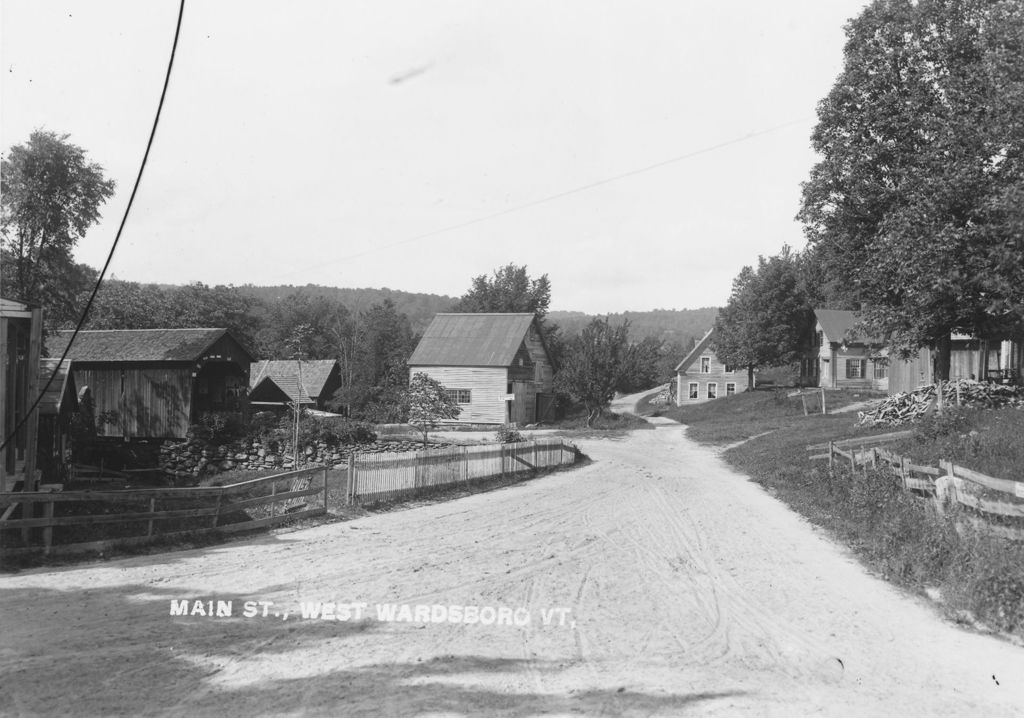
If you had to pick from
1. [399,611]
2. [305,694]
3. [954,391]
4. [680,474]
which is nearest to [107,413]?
[680,474]

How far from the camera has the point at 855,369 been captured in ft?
181

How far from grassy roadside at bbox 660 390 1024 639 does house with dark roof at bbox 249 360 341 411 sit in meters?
31.9

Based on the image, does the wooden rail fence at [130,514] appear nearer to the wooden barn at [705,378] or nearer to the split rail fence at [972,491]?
the split rail fence at [972,491]

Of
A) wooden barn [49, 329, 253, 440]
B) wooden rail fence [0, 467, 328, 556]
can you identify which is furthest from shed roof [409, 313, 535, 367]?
wooden rail fence [0, 467, 328, 556]

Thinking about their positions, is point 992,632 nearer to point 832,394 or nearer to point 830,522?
point 830,522

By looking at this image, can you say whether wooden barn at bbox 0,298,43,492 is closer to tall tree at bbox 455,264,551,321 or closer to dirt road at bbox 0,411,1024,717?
dirt road at bbox 0,411,1024,717

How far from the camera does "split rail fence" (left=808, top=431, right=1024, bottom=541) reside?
9.38 m

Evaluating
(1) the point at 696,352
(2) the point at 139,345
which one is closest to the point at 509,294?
(1) the point at 696,352

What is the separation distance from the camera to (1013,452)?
15.7 m

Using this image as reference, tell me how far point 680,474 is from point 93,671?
65.9 feet

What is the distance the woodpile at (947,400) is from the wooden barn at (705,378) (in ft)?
114

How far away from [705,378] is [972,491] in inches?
2181

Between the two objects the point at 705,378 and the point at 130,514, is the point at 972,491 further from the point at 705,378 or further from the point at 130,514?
the point at 705,378

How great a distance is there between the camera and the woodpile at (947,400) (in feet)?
85.0
